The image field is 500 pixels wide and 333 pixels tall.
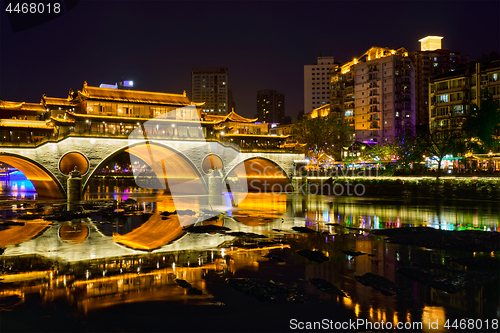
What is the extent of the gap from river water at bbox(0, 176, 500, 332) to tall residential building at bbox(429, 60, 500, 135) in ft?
162

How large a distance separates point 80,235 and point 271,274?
1127 cm

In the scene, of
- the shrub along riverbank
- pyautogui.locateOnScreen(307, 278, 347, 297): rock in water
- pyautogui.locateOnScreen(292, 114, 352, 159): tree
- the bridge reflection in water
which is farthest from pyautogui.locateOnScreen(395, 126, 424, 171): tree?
pyautogui.locateOnScreen(307, 278, 347, 297): rock in water

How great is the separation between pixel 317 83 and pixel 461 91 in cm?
10622

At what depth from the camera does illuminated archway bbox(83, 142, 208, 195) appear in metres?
51.7

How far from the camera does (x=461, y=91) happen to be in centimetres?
6669

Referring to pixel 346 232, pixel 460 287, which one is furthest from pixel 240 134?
pixel 460 287

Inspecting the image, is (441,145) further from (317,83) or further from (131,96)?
(317,83)

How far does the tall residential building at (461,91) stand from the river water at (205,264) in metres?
49.5

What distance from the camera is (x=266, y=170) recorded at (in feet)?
233

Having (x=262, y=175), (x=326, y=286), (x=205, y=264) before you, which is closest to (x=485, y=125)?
(x=262, y=175)

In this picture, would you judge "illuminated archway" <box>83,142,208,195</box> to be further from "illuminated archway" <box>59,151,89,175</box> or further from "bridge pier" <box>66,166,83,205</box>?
"bridge pier" <box>66,166,83,205</box>

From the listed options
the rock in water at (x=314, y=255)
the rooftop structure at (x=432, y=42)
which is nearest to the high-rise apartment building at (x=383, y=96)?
the rooftop structure at (x=432, y=42)

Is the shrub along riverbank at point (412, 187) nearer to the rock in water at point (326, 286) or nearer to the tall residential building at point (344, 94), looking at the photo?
the rock in water at point (326, 286)

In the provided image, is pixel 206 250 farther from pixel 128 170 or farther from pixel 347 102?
pixel 128 170
